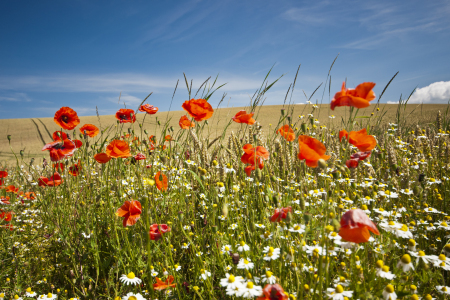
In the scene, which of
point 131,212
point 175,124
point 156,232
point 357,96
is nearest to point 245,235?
point 156,232

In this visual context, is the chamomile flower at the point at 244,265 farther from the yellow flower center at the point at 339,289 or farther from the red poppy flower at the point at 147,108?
the red poppy flower at the point at 147,108

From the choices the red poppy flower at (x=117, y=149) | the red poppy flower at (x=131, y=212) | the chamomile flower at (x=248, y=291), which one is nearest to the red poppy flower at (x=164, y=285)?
the red poppy flower at (x=131, y=212)

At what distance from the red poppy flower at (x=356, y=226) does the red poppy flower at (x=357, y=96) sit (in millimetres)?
630

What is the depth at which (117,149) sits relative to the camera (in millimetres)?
2277

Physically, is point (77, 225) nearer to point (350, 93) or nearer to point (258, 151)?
point (258, 151)

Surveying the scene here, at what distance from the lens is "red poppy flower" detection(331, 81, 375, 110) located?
1432 millimetres

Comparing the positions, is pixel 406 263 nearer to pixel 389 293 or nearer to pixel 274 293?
pixel 389 293

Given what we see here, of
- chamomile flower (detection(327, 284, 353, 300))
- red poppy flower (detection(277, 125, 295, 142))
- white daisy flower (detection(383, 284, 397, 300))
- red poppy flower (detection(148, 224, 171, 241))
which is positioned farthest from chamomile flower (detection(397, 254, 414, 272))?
red poppy flower (detection(148, 224, 171, 241))

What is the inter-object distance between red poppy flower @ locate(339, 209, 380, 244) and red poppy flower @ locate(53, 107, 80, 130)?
2.65 meters

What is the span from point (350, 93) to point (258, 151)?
83cm

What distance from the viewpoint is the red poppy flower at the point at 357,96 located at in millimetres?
1432

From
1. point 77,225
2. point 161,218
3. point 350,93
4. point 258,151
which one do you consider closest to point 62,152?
point 77,225

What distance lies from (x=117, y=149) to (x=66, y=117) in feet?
2.87

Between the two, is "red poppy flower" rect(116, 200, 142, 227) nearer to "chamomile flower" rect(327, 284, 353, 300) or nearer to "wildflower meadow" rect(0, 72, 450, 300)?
"wildflower meadow" rect(0, 72, 450, 300)
